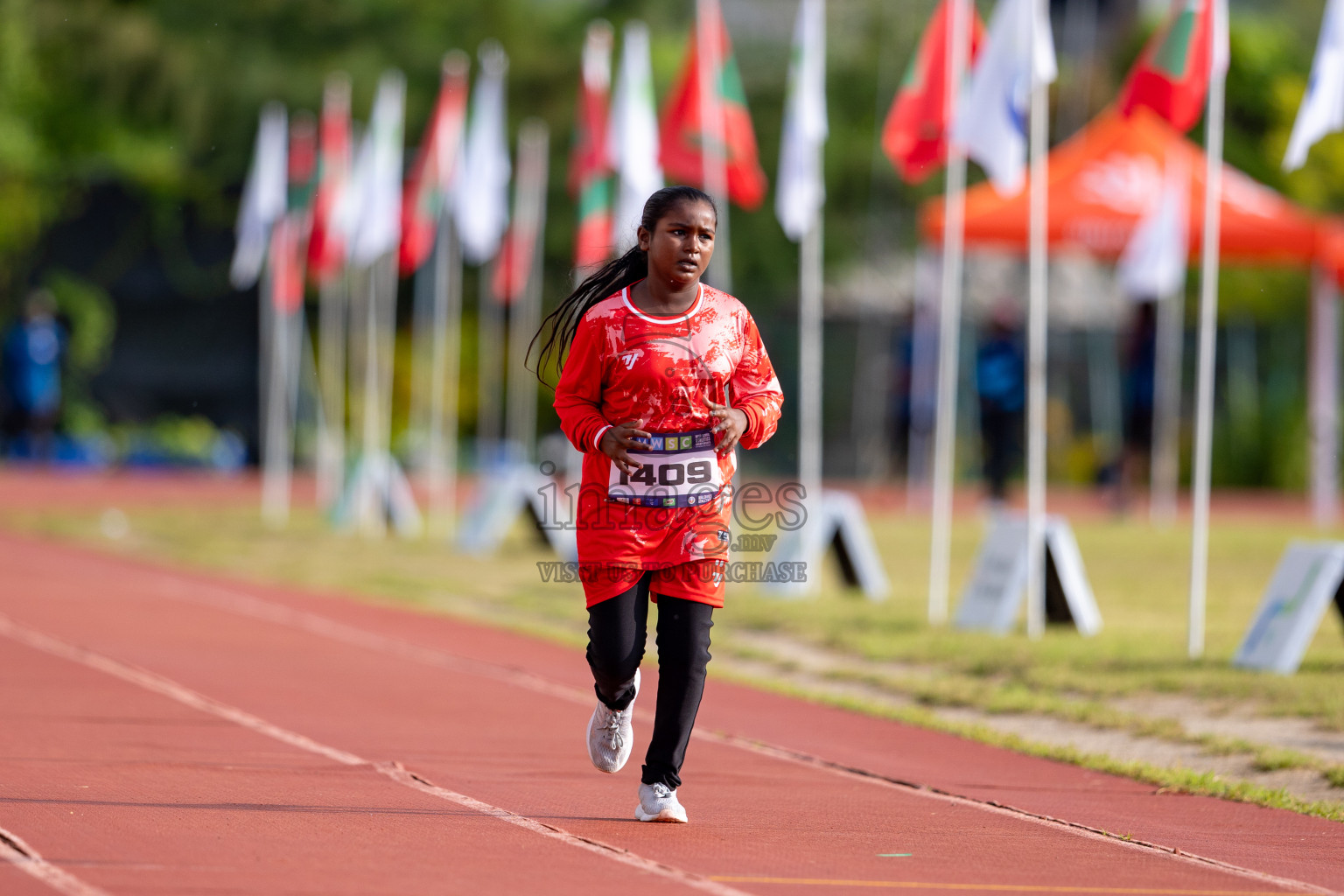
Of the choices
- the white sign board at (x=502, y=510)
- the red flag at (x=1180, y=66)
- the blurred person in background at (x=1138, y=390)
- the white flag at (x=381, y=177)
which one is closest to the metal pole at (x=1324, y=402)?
the blurred person in background at (x=1138, y=390)

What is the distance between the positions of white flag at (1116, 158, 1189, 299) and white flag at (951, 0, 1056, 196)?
8.03 m

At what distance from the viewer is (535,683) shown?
995cm

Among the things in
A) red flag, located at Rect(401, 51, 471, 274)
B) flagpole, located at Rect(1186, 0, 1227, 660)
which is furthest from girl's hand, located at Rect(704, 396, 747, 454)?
red flag, located at Rect(401, 51, 471, 274)

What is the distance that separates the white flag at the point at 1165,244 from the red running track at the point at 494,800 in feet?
39.4

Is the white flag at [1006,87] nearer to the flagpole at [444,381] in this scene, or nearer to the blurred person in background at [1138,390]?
the flagpole at [444,381]

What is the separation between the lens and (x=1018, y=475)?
1240 inches

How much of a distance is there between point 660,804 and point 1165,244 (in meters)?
15.7

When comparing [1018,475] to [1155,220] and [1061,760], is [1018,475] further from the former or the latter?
[1061,760]

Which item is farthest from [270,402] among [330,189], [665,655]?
[665,655]

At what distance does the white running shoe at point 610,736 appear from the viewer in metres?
6.30

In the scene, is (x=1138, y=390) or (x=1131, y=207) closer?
(x=1131, y=207)

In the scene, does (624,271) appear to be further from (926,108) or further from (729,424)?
(926,108)

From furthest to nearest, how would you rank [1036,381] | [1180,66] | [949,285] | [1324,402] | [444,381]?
[444,381] < [1324,402] < [949,285] < [1036,381] < [1180,66]

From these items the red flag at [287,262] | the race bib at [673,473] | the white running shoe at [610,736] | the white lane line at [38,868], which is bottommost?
the white lane line at [38,868]
